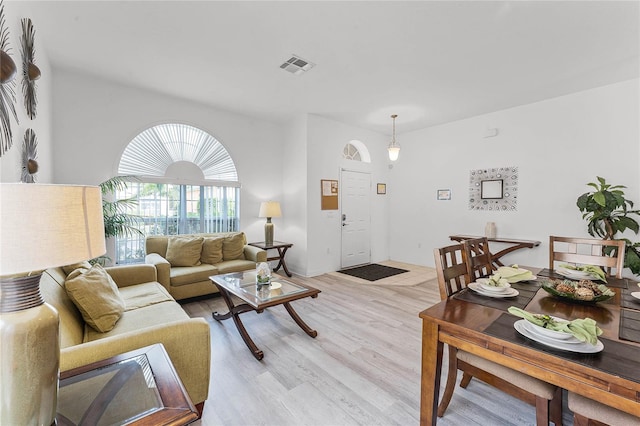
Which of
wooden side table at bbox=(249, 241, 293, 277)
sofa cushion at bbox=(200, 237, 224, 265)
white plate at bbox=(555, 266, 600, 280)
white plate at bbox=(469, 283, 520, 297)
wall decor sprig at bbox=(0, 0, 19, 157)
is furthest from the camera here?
wooden side table at bbox=(249, 241, 293, 277)

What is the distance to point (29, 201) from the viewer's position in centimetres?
69

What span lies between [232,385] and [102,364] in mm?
993

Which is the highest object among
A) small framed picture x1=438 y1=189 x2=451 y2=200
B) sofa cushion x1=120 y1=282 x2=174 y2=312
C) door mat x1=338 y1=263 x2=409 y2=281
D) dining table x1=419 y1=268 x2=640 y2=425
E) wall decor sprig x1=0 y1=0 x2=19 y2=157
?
wall decor sprig x1=0 y1=0 x2=19 y2=157

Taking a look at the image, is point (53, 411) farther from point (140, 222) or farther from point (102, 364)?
point (140, 222)

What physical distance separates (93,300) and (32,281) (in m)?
1.30

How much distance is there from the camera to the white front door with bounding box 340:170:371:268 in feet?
17.6

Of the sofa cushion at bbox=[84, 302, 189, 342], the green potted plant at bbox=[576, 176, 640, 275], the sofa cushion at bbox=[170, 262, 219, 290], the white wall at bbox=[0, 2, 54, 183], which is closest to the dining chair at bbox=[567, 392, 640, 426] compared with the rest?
the sofa cushion at bbox=[84, 302, 189, 342]

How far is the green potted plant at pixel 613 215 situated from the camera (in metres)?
3.13

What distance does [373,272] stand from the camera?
5.03m

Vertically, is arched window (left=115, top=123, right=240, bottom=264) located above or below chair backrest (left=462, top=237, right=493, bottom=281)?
above

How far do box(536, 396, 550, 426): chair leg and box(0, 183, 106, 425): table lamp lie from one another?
182 centimetres

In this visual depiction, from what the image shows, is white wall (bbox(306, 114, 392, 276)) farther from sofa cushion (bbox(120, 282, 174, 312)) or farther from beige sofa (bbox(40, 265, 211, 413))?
beige sofa (bbox(40, 265, 211, 413))

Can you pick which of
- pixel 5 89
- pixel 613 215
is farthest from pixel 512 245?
pixel 5 89

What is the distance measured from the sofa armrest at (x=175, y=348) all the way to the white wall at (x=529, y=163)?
15.5 feet
